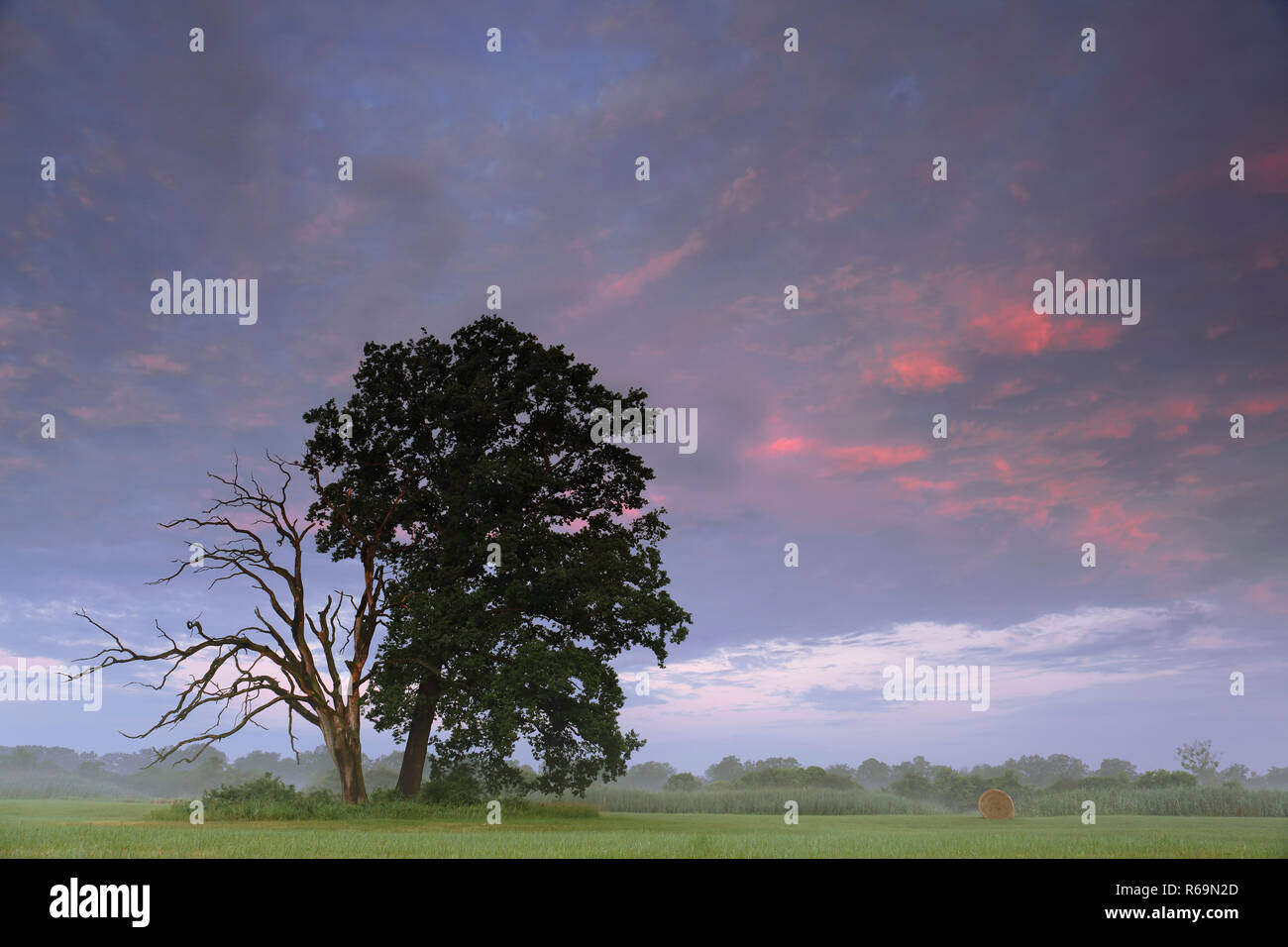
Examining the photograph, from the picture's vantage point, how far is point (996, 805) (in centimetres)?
4531

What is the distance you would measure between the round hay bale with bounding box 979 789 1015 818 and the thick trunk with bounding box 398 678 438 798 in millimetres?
29428

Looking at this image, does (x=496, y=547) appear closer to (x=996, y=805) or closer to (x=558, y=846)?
(x=558, y=846)

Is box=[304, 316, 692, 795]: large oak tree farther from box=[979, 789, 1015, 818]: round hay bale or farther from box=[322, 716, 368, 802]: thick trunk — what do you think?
box=[979, 789, 1015, 818]: round hay bale

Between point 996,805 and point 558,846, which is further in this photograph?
point 996,805

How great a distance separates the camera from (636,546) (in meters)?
39.2

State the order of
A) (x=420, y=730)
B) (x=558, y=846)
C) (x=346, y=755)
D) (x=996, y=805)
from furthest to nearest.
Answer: (x=996, y=805) < (x=420, y=730) < (x=346, y=755) < (x=558, y=846)

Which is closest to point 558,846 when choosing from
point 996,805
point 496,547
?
point 496,547

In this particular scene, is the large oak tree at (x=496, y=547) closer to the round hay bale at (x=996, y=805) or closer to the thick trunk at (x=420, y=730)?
the thick trunk at (x=420, y=730)

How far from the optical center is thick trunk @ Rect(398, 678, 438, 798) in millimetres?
38188

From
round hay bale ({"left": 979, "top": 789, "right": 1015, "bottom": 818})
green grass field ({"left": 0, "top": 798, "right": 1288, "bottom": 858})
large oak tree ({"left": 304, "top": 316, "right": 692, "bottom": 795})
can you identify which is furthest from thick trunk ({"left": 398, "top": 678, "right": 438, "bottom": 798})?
round hay bale ({"left": 979, "top": 789, "right": 1015, "bottom": 818})

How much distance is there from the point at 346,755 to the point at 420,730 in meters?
3.28

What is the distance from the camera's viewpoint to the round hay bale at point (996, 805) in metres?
44.8

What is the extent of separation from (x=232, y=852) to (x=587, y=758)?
75.3 feet

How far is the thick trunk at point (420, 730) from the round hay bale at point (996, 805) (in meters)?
29.4
